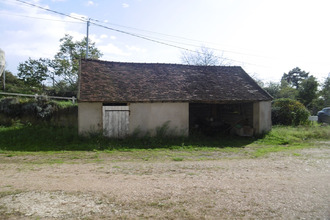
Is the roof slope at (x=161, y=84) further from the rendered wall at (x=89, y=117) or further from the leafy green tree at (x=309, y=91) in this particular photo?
the leafy green tree at (x=309, y=91)

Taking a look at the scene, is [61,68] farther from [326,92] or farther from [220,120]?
[326,92]

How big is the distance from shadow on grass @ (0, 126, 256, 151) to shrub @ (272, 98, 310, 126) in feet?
26.0

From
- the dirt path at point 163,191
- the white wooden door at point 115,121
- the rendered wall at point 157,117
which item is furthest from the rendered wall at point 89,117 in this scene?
the dirt path at point 163,191

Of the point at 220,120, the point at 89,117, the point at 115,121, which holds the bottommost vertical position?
the point at 220,120

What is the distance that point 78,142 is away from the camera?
12141mm

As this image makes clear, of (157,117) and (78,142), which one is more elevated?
(157,117)

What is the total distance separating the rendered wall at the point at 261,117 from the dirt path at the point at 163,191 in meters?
7.44

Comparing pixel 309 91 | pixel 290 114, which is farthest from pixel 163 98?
pixel 309 91

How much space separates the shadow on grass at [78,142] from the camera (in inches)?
448

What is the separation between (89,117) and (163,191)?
335 inches

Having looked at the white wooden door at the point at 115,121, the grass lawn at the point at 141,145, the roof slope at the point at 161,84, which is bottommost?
the grass lawn at the point at 141,145

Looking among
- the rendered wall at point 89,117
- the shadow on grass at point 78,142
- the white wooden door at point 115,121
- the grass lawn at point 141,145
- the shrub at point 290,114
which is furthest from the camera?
the shrub at point 290,114

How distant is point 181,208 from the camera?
14.9 feet

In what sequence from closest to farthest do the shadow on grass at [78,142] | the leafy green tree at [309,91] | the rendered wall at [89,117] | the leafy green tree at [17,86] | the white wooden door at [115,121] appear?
the shadow on grass at [78,142], the rendered wall at [89,117], the white wooden door at [115,121], the leafy green tree at [17,86], the leafy green tree at [309,91]
